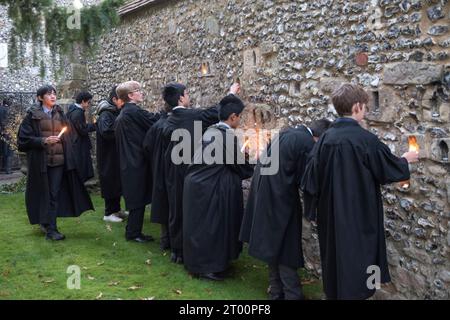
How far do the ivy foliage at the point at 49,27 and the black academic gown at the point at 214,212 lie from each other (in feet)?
6.31

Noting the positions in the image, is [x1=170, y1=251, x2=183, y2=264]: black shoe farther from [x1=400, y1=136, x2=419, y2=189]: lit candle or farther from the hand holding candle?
the hand holding candle

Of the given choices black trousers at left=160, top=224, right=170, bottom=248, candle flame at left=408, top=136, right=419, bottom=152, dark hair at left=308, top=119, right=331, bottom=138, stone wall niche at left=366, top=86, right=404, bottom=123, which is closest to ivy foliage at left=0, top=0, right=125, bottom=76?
black trousers at left=160, top=224, right=170, bottom=248

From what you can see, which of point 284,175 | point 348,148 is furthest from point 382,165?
point 284,175

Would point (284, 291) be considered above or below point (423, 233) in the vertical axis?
below

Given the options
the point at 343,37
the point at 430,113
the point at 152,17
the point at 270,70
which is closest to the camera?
the point at 430,113

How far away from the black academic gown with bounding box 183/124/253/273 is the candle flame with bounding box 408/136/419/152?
1598 millimetres

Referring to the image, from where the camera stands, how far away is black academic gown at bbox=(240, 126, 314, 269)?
4.46 metres

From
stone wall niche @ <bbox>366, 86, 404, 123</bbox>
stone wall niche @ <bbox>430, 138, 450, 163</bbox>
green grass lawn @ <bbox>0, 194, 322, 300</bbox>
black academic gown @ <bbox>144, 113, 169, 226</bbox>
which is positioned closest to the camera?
stone wall niche @ <bbox>430, 138, 450, 163</bbox>

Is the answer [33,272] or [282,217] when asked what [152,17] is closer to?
[33,272]

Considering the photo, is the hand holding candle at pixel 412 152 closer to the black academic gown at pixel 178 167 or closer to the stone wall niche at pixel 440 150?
the stone wall niche at pixel 440 150

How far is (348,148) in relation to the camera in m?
3.87

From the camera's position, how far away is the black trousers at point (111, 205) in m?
7.95

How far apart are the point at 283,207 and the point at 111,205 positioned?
4.07m

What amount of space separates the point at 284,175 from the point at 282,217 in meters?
0.34
